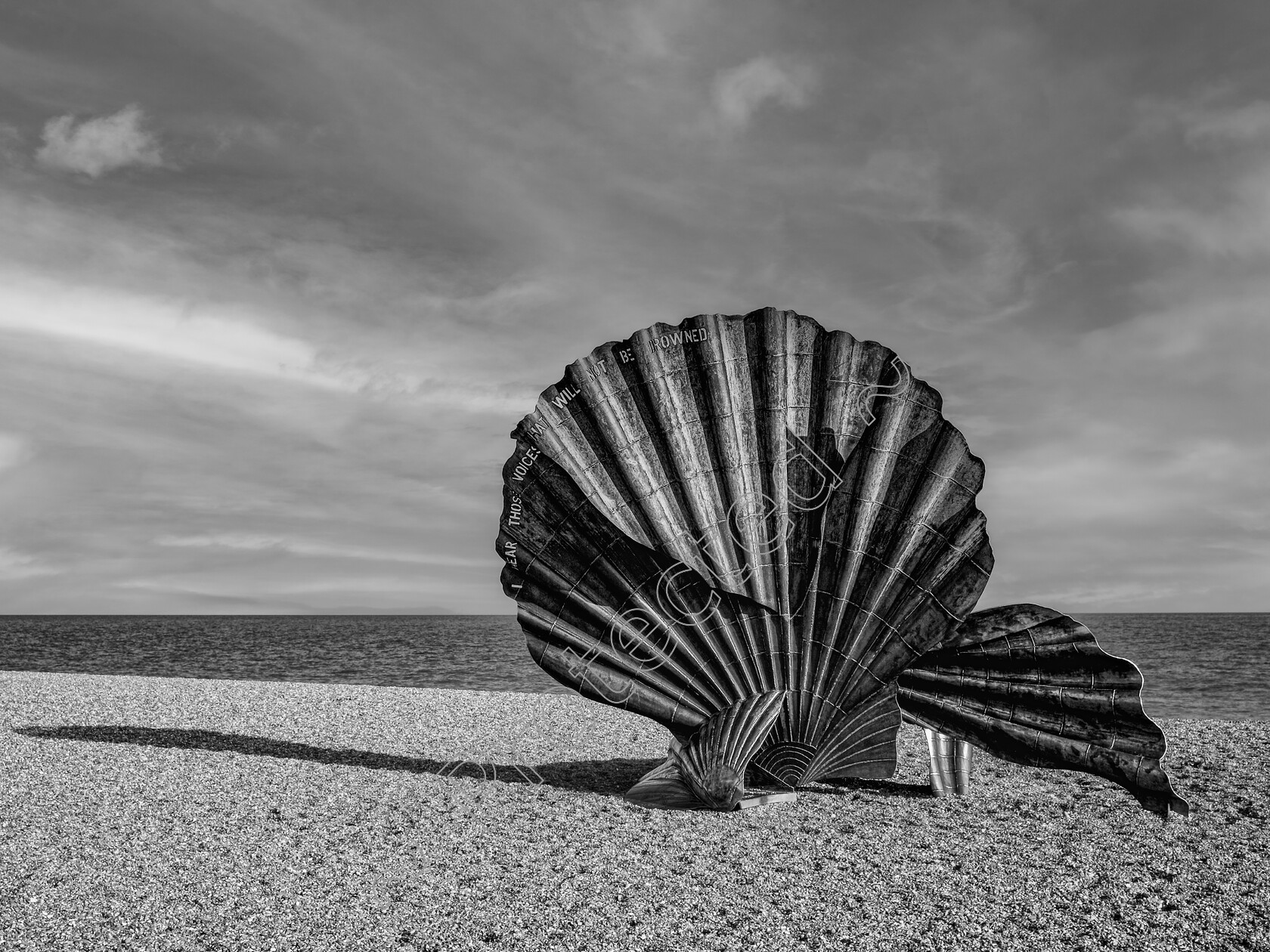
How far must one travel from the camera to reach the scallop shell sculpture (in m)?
6.50

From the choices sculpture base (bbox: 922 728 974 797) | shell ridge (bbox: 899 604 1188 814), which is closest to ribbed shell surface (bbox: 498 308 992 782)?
shell ridge (bbox: 899 604 1188 814)

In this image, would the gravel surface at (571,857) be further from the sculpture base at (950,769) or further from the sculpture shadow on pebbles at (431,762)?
the sculpture base at (950,769)

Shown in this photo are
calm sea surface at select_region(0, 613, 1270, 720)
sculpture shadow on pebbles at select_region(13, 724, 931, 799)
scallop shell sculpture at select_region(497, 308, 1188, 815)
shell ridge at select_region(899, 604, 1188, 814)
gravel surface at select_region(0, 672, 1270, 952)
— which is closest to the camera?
gravel surface at select_region(0, 672, 1270, 952)

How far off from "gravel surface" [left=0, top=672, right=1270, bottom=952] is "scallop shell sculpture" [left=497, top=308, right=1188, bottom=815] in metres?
0.80

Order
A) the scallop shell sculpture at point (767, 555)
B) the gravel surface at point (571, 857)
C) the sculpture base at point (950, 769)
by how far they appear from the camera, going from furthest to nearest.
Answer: the sculpture base at point (950, 769) → the scallop shell sculpture at point (767, 555) → the gravel surface at point (571, 857)

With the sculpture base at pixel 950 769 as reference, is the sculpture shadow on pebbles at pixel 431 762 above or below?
below

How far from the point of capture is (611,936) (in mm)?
4414

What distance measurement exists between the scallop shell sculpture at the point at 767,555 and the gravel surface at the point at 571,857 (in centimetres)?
80

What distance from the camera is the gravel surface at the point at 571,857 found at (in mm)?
4539

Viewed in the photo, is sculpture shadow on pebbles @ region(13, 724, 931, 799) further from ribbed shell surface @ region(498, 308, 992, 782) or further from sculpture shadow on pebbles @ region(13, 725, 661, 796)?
ribbed shell surface @ region(498, 308, 992, 782)

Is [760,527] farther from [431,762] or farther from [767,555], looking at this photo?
[431,762]

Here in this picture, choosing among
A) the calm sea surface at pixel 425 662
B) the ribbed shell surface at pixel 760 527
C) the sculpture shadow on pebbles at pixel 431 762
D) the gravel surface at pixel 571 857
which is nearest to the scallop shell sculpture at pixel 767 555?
the ribbed shell surface at pixel 760 527

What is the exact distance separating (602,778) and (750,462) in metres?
3.38

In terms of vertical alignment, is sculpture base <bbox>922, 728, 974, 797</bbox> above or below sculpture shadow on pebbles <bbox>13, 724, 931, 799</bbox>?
above
